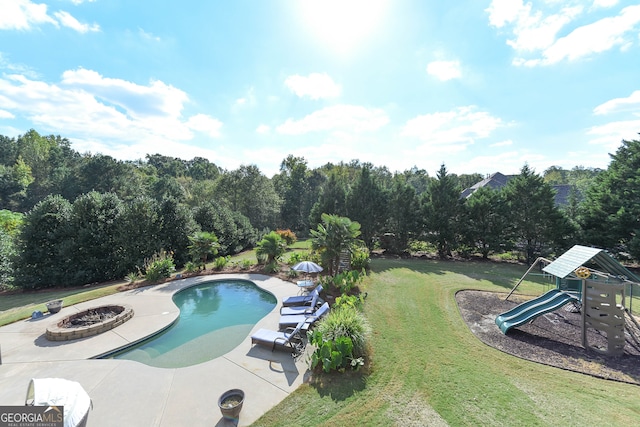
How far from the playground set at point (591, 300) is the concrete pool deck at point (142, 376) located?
23.7ft

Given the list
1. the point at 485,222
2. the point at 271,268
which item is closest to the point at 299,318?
the point at 271,268

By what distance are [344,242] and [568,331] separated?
27.1 feet

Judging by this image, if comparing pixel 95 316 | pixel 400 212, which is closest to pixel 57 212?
pixel 95 316

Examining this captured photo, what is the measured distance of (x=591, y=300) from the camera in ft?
24.1

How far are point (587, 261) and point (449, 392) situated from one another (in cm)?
629

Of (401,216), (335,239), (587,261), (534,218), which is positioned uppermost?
(401,216)

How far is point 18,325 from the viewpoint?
9055mm

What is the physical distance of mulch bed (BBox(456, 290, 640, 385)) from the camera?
6441mm

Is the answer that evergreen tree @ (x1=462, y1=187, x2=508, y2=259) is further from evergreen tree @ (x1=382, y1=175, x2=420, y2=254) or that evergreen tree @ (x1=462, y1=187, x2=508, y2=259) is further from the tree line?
evergreen tree @ (x1=382, y1=175, x2=420, y2=254)

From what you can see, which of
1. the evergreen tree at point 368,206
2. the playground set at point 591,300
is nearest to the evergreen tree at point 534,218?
the evergreen tree at point 368,206

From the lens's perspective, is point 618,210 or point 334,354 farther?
point 618,210

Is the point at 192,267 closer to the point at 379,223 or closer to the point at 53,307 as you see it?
the point at 53,307

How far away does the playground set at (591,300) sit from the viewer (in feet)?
23.1

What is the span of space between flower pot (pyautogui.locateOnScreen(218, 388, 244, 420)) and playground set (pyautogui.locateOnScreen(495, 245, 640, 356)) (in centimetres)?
780
